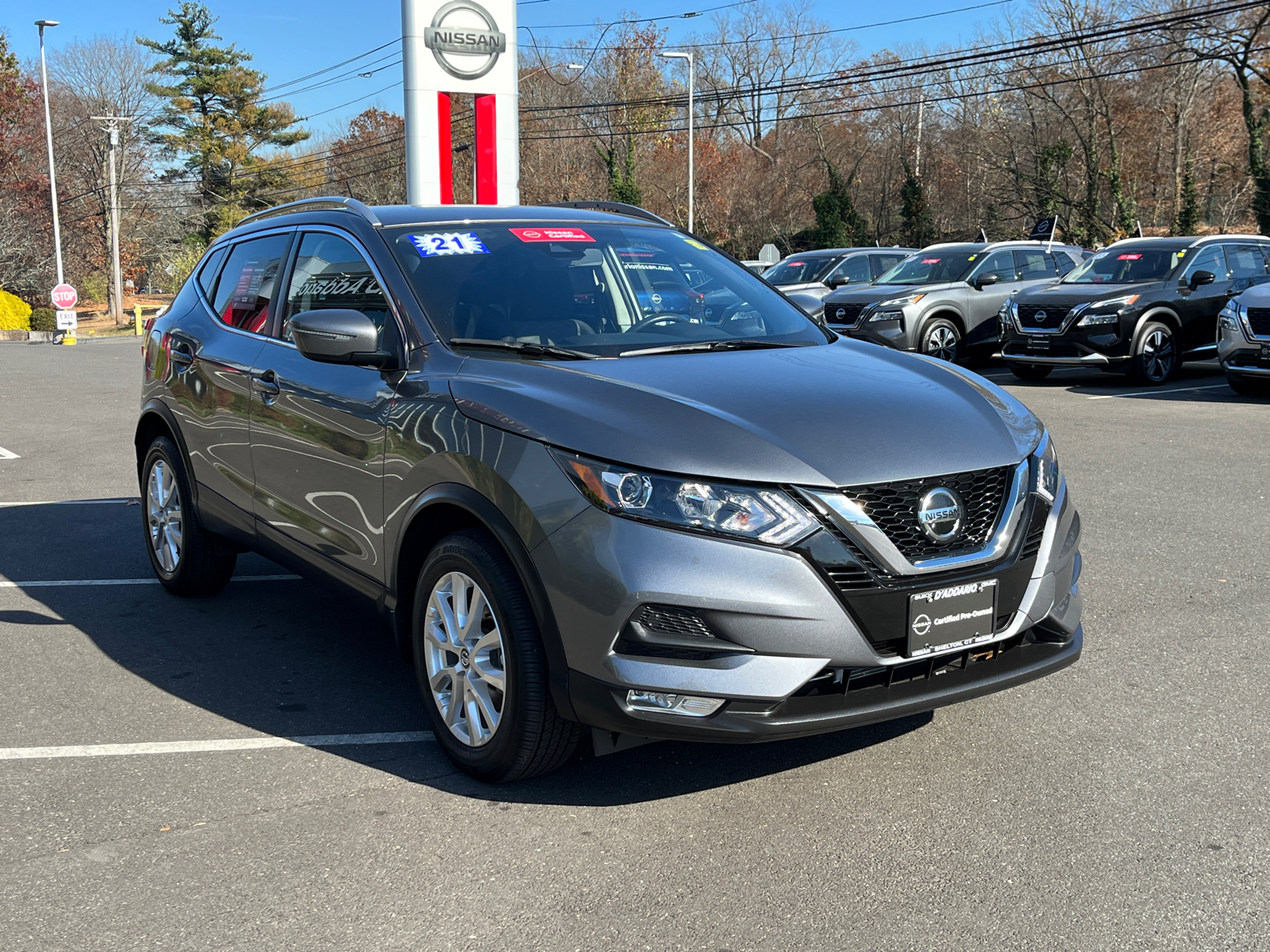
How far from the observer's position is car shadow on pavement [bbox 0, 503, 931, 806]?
382 cm

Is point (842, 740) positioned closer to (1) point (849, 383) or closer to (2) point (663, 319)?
(1) point (849, 383)

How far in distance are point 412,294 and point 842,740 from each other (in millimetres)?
2096

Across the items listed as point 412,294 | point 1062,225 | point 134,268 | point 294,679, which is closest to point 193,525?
point 294,679

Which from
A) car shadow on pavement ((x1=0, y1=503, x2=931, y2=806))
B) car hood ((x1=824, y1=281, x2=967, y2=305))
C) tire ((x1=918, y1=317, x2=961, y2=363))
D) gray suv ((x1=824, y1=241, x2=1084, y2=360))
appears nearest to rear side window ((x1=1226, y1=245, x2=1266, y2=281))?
gray suv ((x1=824, y1=241, x2=1084, y2=360))

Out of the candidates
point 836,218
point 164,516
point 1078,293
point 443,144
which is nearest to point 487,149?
→ point 443,144

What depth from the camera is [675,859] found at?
324 cm

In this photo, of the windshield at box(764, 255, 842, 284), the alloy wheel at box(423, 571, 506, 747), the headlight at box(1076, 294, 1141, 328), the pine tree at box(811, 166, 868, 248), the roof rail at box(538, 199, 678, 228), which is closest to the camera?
the alloy wheel at box(423, 571, 506, 747)

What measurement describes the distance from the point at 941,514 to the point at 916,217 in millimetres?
44592

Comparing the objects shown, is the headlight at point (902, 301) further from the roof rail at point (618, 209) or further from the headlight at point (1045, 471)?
the headlight at point (1045, 471)

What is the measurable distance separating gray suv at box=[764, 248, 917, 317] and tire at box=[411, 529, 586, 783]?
51.9ft

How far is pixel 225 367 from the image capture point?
205 inches

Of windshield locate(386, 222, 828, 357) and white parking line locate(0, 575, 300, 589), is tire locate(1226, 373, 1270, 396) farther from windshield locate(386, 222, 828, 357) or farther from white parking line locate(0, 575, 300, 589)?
white parking line locate(0, 575, 300, 589)

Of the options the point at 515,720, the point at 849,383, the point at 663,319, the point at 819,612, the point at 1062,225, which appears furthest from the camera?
the point at 1062,225

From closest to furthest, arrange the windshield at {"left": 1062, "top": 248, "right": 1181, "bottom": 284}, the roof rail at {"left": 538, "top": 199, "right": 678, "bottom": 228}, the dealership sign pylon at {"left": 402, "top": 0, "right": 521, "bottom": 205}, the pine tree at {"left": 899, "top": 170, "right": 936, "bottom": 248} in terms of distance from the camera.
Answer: the roof rail at {"left": 538, "top": 199, "right": 678, "bottom": 228} → the windshield at {"left": 1062, "top": 248, "right": 1181, "bottom": 284} → the dealership sign pylon at {"left": 402, "top": 0, "right": 521, "bottom": 205} → the pine tree at {"left": 899, "top": 170, "right": 936, "bottom": 248}
